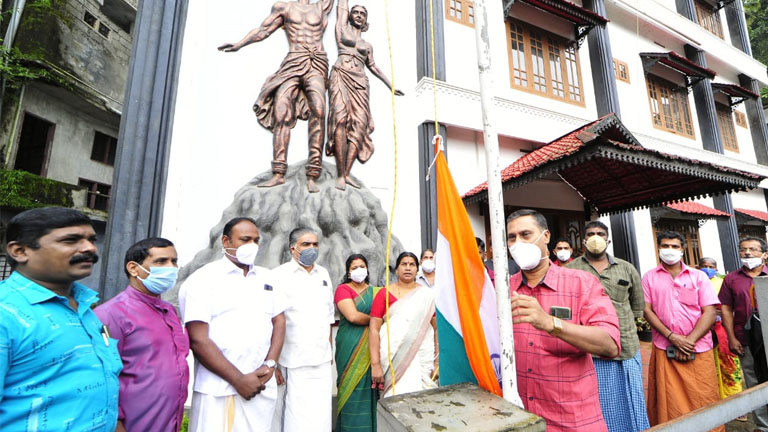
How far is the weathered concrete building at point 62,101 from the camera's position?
26.4ft

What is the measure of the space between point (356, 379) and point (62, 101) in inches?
471

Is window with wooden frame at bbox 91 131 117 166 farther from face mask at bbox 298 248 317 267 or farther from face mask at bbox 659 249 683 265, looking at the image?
face mask at bbox 659 249 683 265

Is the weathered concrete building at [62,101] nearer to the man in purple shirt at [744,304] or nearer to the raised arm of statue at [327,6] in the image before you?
the raised arm of statue at [327,6]

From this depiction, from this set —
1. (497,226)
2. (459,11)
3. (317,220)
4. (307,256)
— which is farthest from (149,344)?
(459,11)

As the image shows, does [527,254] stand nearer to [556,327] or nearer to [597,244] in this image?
[556,327]

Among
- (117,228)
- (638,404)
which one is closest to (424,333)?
(638,404)

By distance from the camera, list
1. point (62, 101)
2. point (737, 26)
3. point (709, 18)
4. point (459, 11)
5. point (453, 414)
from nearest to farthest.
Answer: point (453, 414) < point (459, 11) < point (62, 101) < point (709, 18) < point (737, 26)

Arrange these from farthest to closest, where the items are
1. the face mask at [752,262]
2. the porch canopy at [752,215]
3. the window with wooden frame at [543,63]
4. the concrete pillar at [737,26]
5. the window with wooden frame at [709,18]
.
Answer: the concrete pillar at [737,26], the window with wooden frame at [709,18], the porch canopy at [752,215], the window with wooden frame at [543,63], the face mask at [752,262]

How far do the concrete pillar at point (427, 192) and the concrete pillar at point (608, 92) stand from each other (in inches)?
190

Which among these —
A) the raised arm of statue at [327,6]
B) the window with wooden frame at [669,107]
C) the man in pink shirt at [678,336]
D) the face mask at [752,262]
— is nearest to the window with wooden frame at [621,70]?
the window with wooden frame at [669,107]

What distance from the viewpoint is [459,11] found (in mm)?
6867

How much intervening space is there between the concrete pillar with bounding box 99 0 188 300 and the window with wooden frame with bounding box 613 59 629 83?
9.28m

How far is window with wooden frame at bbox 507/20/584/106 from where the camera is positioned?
735 centimetres

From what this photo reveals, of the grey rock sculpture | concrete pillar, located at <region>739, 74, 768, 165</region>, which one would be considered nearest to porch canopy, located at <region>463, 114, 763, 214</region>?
the grey rock sculpture
